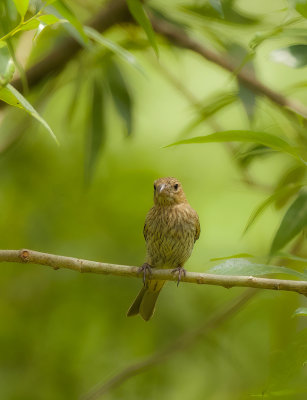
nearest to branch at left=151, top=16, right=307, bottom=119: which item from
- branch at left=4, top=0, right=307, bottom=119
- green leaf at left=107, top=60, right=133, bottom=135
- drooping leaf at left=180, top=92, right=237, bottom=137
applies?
branch at left=4, top=0, right=307, bottom=119

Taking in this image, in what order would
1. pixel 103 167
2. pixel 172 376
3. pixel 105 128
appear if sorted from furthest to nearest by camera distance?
pixel 103 167
pixel 172 376
pixel 105 128

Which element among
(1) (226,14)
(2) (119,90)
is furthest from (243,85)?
(2) (119,90)

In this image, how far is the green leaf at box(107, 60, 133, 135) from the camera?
4504mm

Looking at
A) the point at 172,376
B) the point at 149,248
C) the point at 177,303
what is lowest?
the point at 172,376

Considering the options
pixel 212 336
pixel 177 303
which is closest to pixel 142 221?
pixel 177 303

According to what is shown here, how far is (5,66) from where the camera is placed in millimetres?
2105

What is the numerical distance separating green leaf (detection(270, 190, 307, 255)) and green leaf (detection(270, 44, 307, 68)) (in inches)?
22.4

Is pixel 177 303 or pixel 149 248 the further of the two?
pixel 177 303

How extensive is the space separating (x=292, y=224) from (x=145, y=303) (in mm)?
1657

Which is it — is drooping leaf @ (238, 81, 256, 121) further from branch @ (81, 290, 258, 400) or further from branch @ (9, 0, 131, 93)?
branch @ (81, 290, 258, 400)

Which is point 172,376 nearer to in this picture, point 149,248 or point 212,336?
point 212,336

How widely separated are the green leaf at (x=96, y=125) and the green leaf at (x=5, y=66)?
220 centimetres

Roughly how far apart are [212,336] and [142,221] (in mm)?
991

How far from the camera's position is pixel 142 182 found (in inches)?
208
